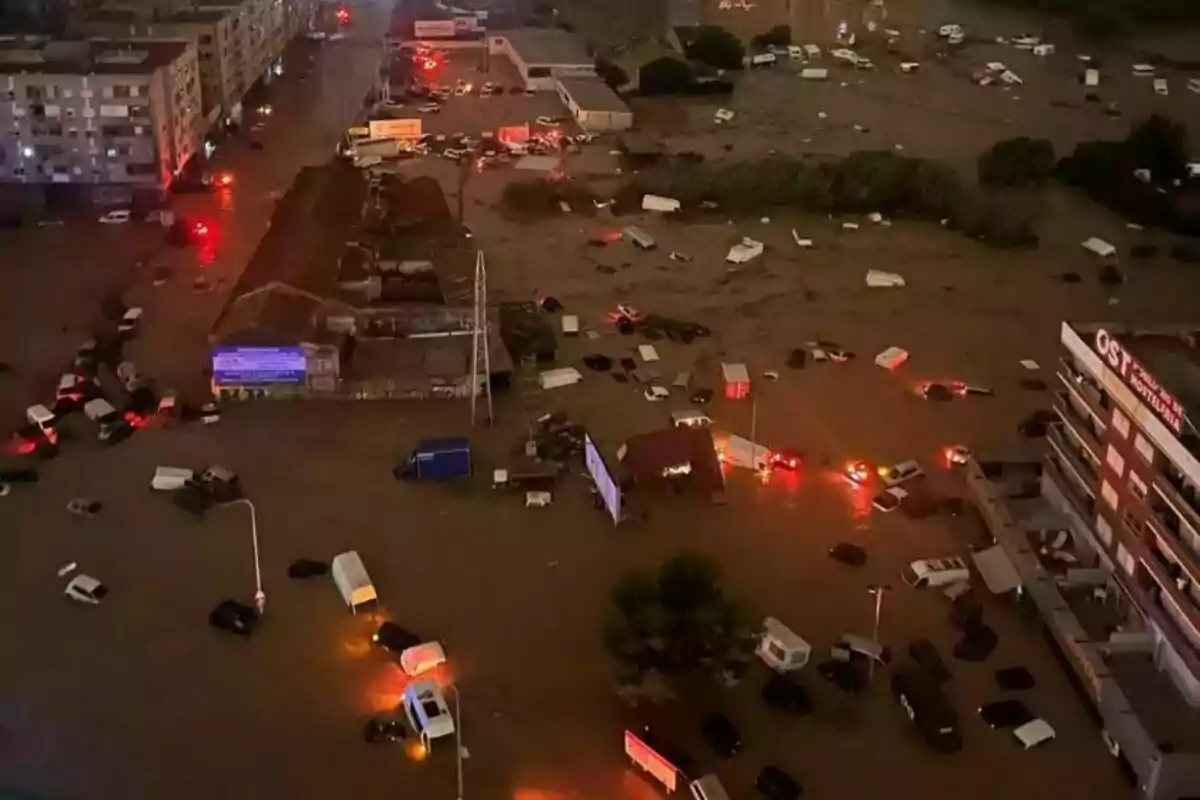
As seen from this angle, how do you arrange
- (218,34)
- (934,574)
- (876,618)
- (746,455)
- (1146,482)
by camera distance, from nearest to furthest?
(1146,482) → (876,618) → (934,574) → (746,455) → (218,34)

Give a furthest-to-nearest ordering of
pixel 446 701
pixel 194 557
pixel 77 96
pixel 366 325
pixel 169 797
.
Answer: pixel 77 96
pixel 366 325
pixel 194 557
pixel 446 701
pixel 169 797

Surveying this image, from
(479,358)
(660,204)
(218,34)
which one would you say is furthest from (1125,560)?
(218,34)

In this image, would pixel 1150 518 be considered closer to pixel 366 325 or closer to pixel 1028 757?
pixel 1028 757

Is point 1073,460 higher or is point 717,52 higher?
point 717,52

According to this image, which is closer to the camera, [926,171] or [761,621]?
[761,621]

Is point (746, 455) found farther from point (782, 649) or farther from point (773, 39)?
point (773, 39)

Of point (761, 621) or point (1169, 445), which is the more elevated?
point (1169, 445)

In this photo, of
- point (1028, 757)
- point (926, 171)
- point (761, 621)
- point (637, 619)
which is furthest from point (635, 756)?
point (926, 171)
